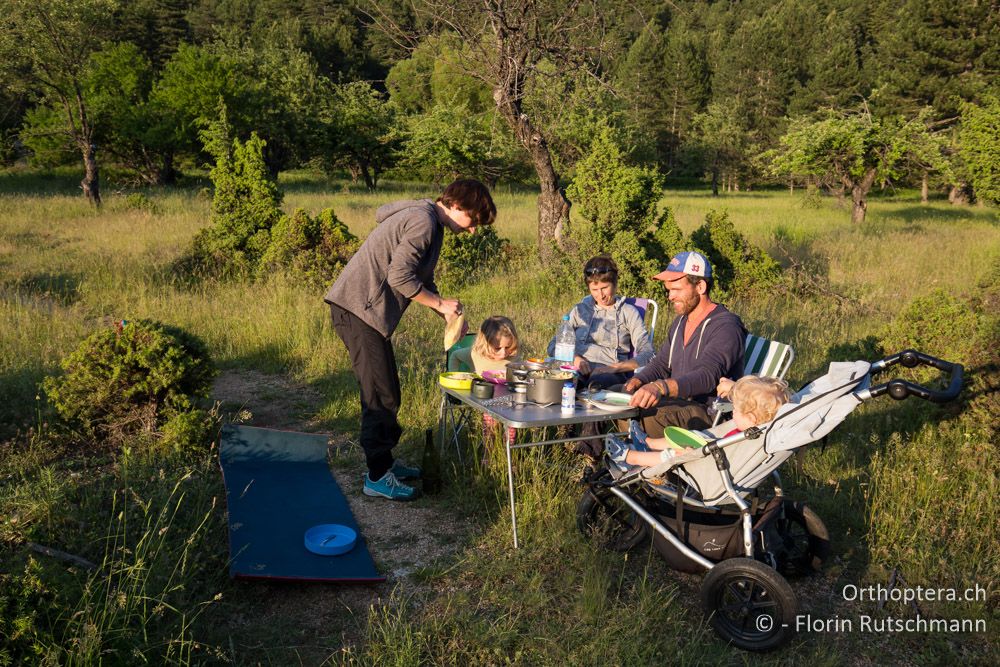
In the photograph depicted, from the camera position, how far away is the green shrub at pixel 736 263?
9.28 meters

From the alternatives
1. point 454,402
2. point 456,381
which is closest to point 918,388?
point 456,381

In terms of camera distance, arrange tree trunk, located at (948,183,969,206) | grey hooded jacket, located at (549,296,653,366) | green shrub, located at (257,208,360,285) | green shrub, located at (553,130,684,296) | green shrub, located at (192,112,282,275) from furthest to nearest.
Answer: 1. tree trunk, located at (948,183,969,206)
2. green shrub, located at (192,112,282,275)
3. green shrub, located at (257,208,360,285)
4. green shrub, located at (553,130,684,296)
5. grey hooded jacket, located at (549,296,653,366)

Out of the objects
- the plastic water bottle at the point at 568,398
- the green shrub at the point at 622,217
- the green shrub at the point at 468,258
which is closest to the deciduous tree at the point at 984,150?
the green shrub at the point at 622,217

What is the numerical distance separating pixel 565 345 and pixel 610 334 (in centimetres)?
80

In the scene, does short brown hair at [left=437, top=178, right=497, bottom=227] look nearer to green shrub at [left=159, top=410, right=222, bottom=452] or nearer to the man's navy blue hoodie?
the man's navy blue hoodie

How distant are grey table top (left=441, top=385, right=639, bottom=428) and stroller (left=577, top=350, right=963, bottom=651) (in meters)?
0.31

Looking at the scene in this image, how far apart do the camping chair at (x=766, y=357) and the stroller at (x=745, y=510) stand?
0.72 metres

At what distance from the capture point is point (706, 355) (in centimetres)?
395

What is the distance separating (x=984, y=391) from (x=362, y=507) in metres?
3.93

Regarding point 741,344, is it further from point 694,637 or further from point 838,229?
point 838,229

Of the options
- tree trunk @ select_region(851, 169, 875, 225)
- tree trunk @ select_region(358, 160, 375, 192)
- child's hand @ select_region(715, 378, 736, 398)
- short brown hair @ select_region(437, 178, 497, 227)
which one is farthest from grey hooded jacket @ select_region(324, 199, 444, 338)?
tree trunk @ select_region(358, 160, 375, 192)

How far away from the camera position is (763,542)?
Answer: 10.1 feet

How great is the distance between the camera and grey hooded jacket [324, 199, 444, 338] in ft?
12.5

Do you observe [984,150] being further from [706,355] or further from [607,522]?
[607,522]
